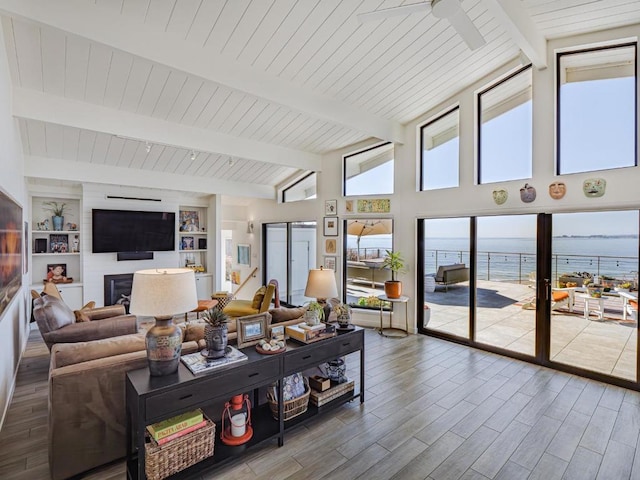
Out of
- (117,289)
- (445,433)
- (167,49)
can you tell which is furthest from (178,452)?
(117,289)

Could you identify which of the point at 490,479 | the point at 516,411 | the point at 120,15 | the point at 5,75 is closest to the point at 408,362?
the point at 516,411

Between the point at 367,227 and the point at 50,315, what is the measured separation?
15.1 feet

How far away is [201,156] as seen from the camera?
587 cm

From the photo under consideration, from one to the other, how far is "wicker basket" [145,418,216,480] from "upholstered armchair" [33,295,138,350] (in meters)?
2.11

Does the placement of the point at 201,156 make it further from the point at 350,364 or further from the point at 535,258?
the point at 535,258

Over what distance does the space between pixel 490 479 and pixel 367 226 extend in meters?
4.20

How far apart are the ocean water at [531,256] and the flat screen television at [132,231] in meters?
5.36

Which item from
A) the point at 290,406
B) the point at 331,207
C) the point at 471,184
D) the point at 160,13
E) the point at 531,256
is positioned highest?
the point at 160,13

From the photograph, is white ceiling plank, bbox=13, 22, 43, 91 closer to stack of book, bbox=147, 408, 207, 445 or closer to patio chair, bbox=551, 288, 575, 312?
stack of book, bbox=147, 408, 207, 445

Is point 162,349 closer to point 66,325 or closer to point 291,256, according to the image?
point 66,325

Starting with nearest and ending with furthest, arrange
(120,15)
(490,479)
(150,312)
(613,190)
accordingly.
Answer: (150,312)
(490,479)
(120,15)
(613,190)

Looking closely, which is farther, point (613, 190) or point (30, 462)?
point (613, 190)

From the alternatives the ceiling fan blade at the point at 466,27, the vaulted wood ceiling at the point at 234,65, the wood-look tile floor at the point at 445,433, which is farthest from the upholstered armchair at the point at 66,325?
the ceiling fan blade at the point at 466,27

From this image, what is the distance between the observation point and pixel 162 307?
198 centimetres
